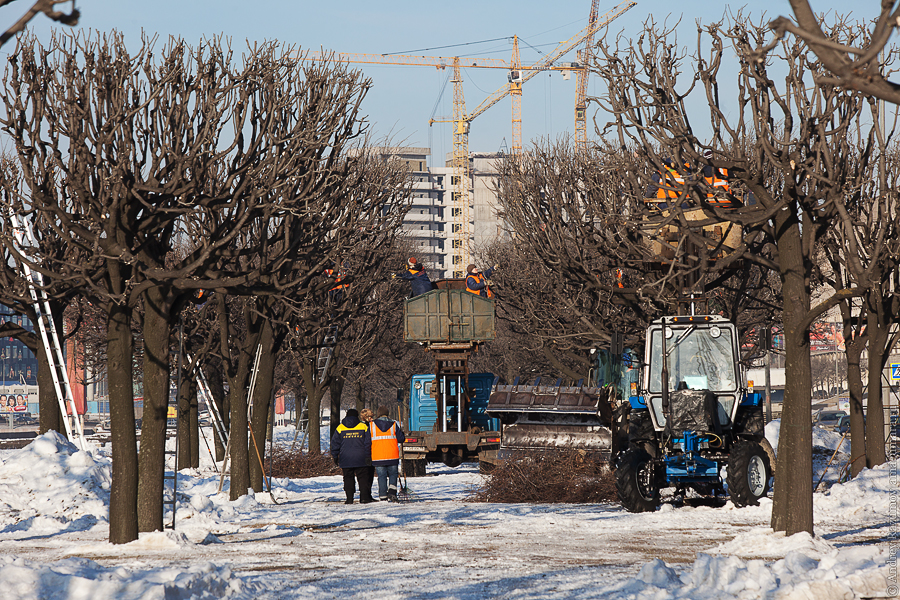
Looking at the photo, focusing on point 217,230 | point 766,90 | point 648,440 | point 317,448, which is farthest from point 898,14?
point 317,448

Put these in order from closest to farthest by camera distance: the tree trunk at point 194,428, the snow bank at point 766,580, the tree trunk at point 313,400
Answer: the snow bank at point 766,580, the tree trunk at point 194,428, the tree trunk at point 313,400

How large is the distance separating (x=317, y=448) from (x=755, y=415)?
1530 cm

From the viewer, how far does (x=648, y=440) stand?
15484mm

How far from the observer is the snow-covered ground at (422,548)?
7.36 m

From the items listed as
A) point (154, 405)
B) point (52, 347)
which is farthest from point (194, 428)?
point (154, 405)

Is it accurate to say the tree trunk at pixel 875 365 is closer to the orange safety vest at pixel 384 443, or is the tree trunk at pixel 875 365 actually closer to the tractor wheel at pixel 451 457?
the orange safety vest at pixel 384 443

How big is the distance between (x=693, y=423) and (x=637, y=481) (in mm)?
1236

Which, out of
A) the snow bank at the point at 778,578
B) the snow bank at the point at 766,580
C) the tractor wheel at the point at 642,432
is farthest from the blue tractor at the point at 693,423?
the snow bank at the point at 766,580

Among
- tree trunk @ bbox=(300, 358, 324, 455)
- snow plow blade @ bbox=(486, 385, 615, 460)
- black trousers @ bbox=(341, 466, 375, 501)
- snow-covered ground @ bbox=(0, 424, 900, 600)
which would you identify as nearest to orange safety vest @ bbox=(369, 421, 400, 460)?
black trousers @ bbox=(341, 466, 375, 501)

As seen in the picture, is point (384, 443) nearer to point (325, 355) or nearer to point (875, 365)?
point (875, 365)

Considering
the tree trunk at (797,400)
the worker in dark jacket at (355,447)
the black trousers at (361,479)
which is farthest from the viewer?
the black trousers at (361,479)

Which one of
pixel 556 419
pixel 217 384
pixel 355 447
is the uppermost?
pixel 217 384

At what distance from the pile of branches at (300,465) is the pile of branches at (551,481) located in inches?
348

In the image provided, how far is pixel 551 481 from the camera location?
54.9 ft
